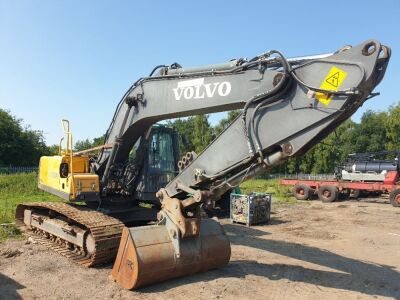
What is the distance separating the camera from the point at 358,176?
21.8m

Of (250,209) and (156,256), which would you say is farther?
(250,209)

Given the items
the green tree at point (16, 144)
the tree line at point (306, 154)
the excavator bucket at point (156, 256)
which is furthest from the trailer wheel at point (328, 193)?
the green tree at point (16, 144)

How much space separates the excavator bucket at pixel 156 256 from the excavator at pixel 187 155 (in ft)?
0.05

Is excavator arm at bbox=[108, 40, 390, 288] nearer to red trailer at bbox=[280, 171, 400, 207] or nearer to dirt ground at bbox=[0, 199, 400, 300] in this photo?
dirt ground at bbox=[0, 199, 400, 300]

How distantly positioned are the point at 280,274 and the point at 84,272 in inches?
129

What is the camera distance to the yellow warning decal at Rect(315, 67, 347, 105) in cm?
484

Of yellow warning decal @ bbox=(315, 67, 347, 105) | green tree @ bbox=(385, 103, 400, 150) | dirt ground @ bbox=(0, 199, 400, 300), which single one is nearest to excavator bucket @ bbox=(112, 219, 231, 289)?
dirt ground @ bbox=(0, 199, 400, 300)

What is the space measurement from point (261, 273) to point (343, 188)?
15.9m

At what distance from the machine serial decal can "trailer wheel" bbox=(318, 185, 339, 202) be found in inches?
651

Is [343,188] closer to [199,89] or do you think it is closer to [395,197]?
[395,197]

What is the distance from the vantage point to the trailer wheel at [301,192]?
2203cm

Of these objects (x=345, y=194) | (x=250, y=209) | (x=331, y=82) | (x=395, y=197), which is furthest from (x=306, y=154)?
(x=331, y=82)

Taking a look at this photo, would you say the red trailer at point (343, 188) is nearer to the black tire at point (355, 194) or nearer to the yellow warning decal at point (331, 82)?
the black tire at point (355, 194)

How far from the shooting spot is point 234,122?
5.73 meters
